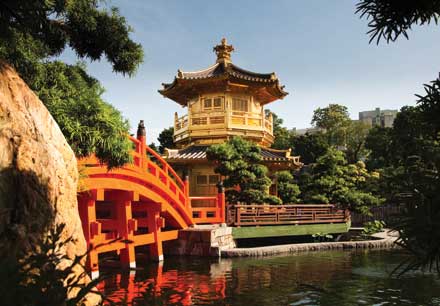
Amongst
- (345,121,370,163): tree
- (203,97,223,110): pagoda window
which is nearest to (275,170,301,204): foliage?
(203,97,223,110): pagoda window

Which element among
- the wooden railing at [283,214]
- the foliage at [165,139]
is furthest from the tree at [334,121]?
the wooden railing at [283,214]

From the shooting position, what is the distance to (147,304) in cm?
194

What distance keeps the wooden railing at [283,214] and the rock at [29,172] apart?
36.5ft

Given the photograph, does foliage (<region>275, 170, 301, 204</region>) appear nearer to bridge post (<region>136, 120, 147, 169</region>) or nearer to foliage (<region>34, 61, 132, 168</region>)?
bridge post (<region>136, 120, 147, 169</region>)

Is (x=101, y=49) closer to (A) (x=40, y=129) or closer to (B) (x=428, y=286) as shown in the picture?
(A) (x=40, y=129)

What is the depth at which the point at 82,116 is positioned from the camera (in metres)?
8.16

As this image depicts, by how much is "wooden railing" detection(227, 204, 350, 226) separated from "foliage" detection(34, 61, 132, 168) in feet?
27.5

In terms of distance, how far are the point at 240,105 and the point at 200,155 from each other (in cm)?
368

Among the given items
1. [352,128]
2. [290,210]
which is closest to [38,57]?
[290,210]

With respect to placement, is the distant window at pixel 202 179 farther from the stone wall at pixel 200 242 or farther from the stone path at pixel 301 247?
the stone path at pixel 301 247

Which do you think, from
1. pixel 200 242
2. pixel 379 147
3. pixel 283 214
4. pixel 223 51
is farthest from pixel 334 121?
pixel 200 242

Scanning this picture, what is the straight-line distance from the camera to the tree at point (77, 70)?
788 cm

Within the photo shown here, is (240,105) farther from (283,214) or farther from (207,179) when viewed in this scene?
(283,214)

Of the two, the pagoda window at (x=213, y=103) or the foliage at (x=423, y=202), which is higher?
the pagoda window at (x=213, y=103)
